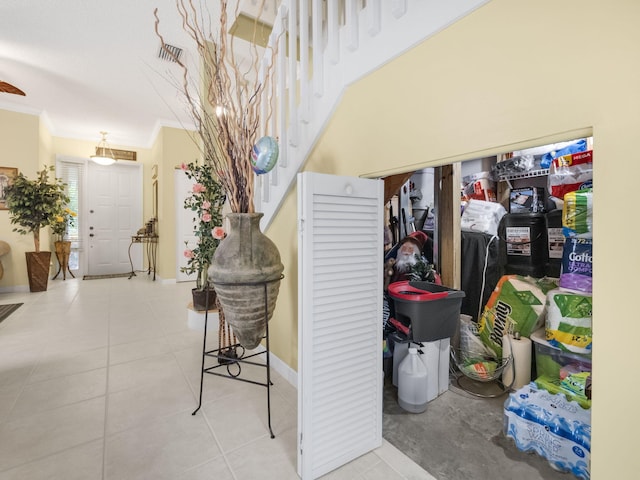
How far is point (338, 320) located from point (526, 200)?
6.50 feet

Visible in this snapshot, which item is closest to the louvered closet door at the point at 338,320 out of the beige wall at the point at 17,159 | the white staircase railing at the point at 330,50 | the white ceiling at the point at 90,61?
the white staircase railing at the point at 330,50

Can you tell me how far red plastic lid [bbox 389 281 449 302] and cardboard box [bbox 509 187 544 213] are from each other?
3.89ft

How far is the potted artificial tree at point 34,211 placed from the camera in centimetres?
459

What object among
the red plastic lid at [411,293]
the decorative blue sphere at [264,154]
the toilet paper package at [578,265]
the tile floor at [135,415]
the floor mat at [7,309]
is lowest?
the tile floor at [135,415]

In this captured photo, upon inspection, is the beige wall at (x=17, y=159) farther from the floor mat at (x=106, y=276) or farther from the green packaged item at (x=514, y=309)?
the green packaged item at (x=514, y=309)

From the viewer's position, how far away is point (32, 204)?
4652 mm

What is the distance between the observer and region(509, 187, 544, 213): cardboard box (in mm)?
2359

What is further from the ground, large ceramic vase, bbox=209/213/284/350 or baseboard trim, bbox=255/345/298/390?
large ceramic vase, bbox=209/213/284/350

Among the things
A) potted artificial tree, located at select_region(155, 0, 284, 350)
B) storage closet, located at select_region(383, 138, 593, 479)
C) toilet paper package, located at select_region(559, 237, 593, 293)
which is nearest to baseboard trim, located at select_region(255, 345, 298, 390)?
Answer: potted artificial tree, located at select_region(155, 0, 284, 350)

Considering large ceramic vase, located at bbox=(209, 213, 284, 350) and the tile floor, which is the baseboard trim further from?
large ceramic vase, located at bbox=(209, 213, 284, 350)

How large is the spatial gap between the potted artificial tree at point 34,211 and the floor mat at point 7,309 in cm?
91

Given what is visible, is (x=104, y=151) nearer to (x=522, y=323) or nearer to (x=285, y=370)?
(x=285, y=370)

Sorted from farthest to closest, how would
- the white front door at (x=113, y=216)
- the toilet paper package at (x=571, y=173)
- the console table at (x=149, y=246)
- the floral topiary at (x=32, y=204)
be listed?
the white front door at (x=113, y=216) < the console table at (x=149, y=246) < the floral topiary at (x=32, y=204) < the toilet paper package at (x=571, y=173)

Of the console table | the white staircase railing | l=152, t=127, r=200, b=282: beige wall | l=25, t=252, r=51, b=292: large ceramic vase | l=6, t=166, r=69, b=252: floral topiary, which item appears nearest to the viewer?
the white staircase railing
